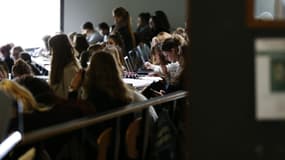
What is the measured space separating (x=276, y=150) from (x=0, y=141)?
1.30m

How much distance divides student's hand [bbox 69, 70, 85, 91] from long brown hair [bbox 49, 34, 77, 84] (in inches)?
7.0

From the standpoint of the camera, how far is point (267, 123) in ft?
Answer: 4.65

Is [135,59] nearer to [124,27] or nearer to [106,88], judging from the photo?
[124,27]

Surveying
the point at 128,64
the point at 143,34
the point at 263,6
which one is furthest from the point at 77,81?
the point at 143,34

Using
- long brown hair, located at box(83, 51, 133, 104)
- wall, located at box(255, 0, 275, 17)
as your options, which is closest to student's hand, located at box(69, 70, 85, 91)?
long brown hair, located at box(83, 51, 133, 104)

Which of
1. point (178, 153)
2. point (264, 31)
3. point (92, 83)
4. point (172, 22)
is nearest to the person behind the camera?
point (264, 31)

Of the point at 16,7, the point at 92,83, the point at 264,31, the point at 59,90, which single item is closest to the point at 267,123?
the point at 264,31

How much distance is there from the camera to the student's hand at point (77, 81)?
4518mm

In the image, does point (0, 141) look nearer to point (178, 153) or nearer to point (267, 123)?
→ point (178, 153)

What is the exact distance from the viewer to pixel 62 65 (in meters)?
4.86

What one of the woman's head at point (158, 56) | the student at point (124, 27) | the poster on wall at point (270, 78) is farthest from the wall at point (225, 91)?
the student at point (124, 27)

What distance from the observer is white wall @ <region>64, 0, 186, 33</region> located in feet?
34.4

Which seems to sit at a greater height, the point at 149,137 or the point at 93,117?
the point at 93,117

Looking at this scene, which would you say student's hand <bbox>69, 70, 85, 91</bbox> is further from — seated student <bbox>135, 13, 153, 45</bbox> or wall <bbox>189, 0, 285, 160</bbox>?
seated student <bbox>135, 13, 153, 45</bbox>
